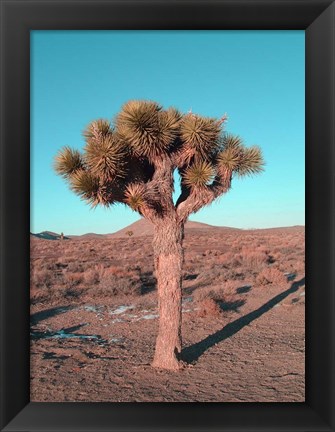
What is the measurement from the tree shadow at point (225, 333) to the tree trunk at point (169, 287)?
1.94 ft

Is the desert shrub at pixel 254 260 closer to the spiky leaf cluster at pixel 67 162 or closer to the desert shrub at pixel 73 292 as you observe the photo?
the desert shrub at pixel 73 292

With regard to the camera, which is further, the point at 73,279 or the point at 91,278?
the point at 91,278

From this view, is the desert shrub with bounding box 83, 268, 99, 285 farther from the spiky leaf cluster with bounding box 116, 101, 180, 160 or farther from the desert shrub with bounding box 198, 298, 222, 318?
the spiky leaf cluster with bounding box 116, 101, 180, 160

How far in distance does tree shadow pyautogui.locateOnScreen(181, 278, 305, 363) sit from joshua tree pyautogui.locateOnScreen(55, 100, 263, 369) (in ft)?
2.76

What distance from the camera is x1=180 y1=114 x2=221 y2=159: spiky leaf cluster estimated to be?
421 centimetres

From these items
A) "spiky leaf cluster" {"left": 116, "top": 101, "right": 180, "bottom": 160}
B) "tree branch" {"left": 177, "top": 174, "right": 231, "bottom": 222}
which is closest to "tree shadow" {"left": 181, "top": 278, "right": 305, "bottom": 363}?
"tree branch" {"left": 177, "top": 174, "right": 231, "bottom": 222}

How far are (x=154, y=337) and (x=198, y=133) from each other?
176 inches

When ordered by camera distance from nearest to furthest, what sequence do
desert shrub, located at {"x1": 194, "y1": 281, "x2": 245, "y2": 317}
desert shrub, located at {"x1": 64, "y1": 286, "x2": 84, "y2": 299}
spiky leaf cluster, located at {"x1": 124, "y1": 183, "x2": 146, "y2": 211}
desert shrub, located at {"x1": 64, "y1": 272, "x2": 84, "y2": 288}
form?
spiky leaf cluster, located at {"x1": 124, "y1": 183, "x2": 146, "y2": 211}, desert shrub, located at {"x1": 194, "y1": 281, "x2": 245, "y2": 317}, desert shrub, located at {"x1": 64, "y1": 286, "x2": 84, "y2": 299}, desert shrub, located at {"x1": 64, "y1": 272, "x2": 84, "y2": 288}

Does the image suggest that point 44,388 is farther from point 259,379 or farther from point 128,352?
point 259,379

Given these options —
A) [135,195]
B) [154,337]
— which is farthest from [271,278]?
[135,195]
